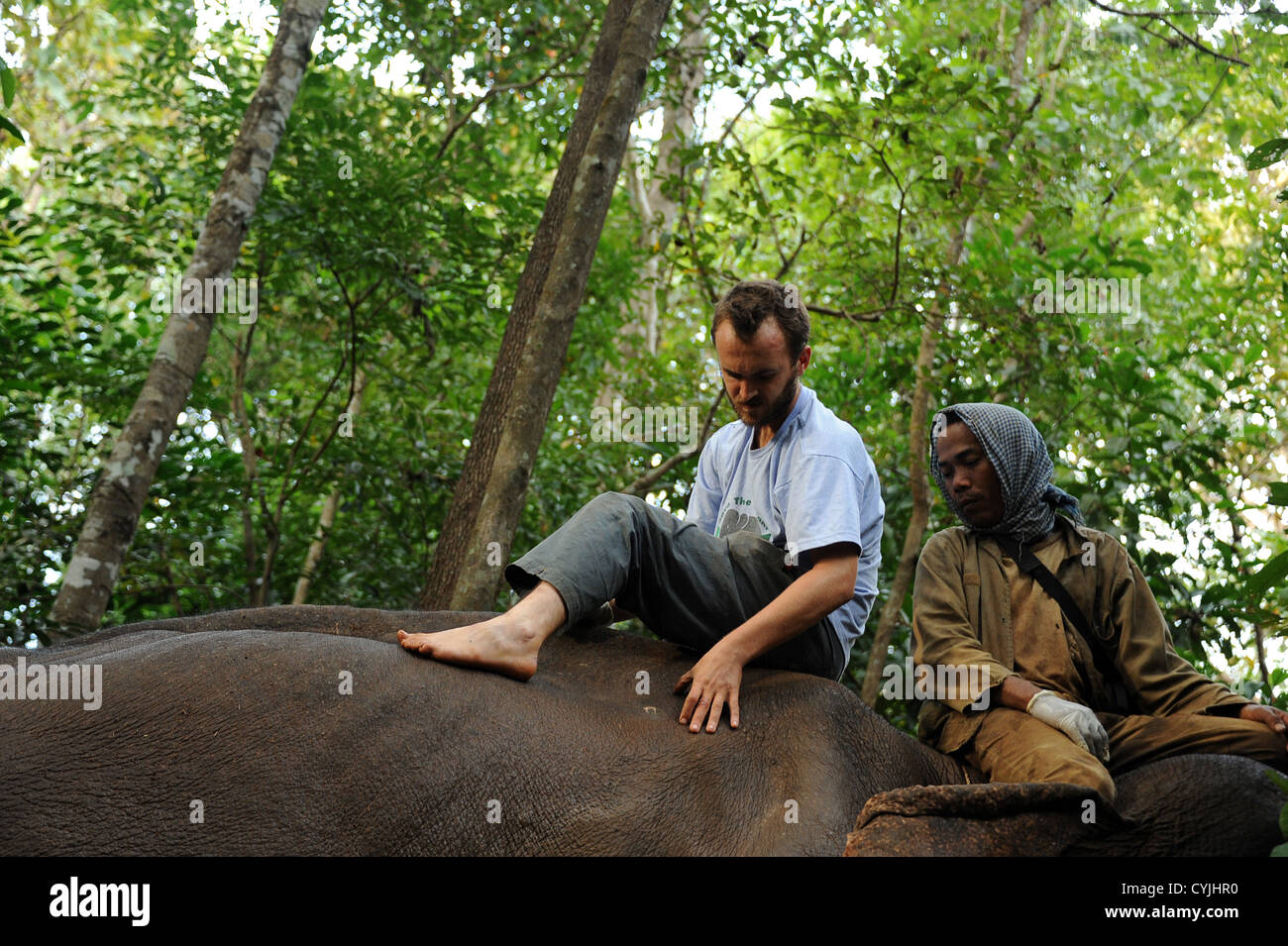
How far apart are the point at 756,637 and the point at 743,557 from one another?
15.4 inches

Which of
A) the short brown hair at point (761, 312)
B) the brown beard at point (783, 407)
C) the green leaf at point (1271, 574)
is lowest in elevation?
the green leaf at point (1271, 574)

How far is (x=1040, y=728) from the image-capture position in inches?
120

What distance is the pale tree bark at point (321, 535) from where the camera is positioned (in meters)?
6.91

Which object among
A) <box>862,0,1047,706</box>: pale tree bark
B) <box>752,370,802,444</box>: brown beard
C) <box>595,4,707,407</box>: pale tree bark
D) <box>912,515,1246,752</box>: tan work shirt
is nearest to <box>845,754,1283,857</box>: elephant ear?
<box>912,515,1246,752</box>: tan work shirt

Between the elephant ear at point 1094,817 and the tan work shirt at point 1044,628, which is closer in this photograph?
the elephant ear at point 1094,817

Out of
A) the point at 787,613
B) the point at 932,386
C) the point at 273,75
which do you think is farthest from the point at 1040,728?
the point at 273,75

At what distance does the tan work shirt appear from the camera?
329cm

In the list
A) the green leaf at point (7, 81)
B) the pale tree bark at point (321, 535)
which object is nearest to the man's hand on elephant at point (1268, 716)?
the green leaf at point (7, 81)

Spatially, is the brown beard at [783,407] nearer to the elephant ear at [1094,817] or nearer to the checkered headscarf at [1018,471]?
the checkered headscarf at [1018,471]

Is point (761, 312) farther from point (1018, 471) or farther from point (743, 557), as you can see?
point (1018, 471)

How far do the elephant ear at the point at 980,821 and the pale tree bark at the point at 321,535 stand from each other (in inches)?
189

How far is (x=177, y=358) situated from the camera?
5.33 metres

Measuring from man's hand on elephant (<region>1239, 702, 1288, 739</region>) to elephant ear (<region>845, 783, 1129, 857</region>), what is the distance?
68cm
